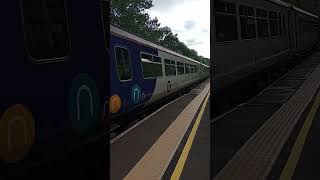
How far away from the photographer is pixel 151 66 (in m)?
16.9

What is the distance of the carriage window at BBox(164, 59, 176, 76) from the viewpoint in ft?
69.5

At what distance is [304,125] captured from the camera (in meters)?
10.4

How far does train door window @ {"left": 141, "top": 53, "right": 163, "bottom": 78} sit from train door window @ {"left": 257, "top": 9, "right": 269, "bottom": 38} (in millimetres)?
3753

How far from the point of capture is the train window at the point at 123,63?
482 inches

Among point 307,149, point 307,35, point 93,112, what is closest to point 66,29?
point 93,112

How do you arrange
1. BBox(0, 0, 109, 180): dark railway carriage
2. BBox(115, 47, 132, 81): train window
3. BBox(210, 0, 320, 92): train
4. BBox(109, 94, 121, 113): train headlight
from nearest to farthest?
BBox(0, 0, 109, 180): dark railway carriage, BBox(109, 94, 121, 113): train headlight, BBox(210, 0, 320, 92): train, BBox(115, 47, 132, 81): train window

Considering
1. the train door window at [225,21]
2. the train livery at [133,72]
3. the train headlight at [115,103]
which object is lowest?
the train headlight at [115,103]

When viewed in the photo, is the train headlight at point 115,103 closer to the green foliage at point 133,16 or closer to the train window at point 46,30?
the train window at point 46,30

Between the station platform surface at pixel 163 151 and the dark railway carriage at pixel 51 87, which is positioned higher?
the dark railway carriage at pixel 51 87

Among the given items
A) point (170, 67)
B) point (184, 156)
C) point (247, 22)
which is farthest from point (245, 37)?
point (170, 67)

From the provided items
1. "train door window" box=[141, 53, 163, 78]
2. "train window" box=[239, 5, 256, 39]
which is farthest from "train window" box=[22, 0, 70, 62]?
"train door window" box=[141, 53, 163, 78]

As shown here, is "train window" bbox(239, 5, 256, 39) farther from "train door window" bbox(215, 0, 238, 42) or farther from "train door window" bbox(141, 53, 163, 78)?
"train door window" bbox(141, 53, 163, 78)

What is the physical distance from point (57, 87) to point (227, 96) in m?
Answer: 10.2

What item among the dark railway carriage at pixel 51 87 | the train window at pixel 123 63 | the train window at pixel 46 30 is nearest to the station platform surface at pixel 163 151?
the train window at pixel 123 63
